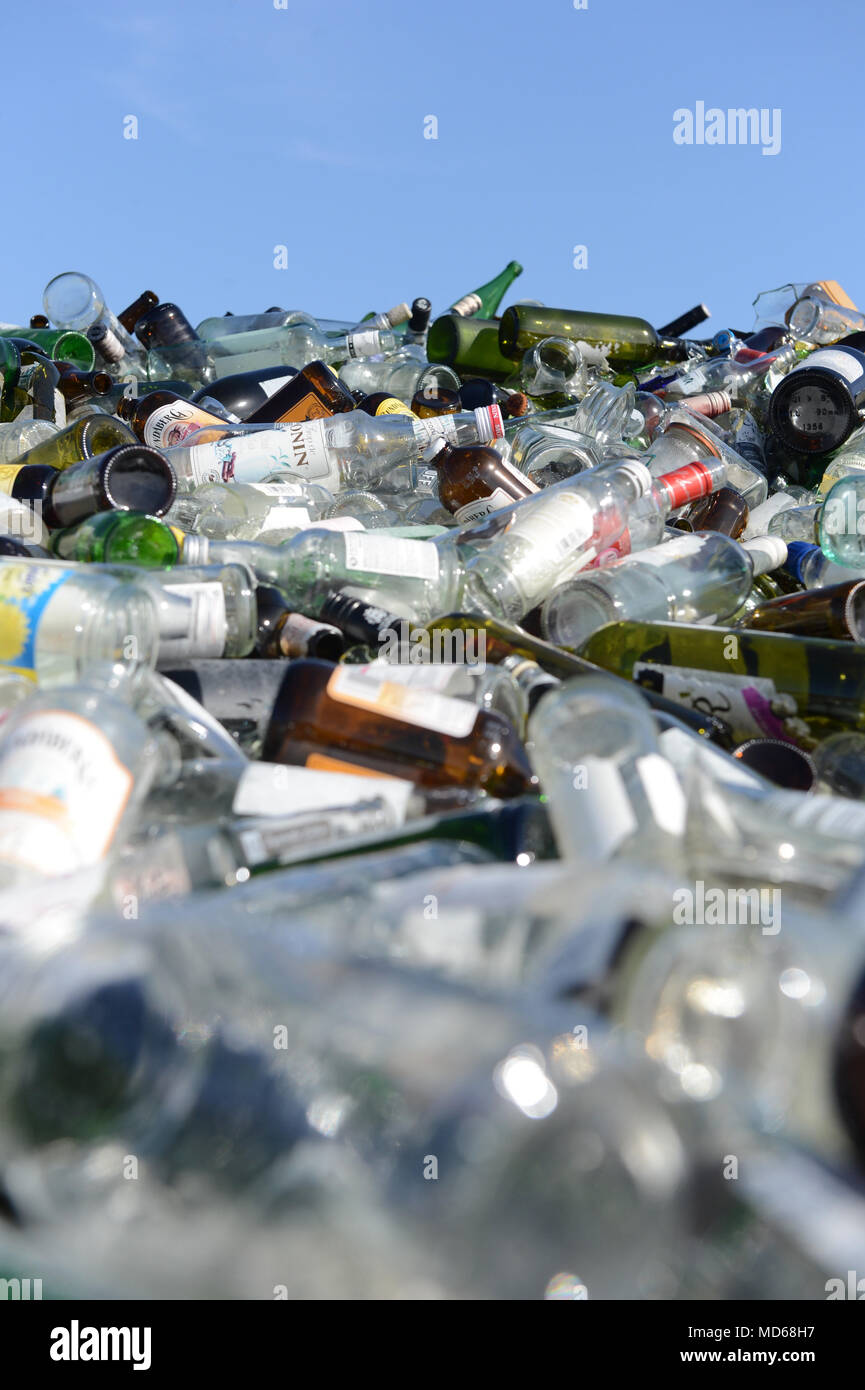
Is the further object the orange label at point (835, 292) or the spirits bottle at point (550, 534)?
the orange label at point (835, 292)

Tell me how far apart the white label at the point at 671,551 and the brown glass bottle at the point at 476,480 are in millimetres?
418

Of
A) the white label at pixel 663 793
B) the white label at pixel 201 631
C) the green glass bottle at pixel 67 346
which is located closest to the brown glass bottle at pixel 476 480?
the white label at pixel 201 631

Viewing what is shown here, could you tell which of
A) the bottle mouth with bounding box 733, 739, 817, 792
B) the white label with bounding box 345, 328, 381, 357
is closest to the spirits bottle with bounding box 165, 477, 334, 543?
the bottle mouth with bounding box 733, 739, 817, 792

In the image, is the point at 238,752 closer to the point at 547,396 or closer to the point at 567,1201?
the point at 567,1201

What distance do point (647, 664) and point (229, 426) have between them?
1639 millimetres

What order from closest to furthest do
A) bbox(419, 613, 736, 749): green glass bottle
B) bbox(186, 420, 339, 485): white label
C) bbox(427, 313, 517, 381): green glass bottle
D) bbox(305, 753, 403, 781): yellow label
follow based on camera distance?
bbox(305, 753, 403, 781): yellow label → bbox(419, 613, 736, 749): green glass bottle → bbox(186, 420, 339, 485): white label → bbox(427, 313, 517, 381): green glass bottle

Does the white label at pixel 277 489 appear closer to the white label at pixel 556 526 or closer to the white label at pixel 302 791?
the white label at pixel 556 526

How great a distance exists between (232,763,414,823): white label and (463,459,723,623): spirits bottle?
81 centimetres

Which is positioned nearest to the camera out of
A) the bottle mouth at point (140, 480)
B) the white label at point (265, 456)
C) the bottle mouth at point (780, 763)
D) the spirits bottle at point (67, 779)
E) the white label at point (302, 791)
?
the spirits bottle at point (67, 779)

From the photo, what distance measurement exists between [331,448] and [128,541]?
3.34 feet

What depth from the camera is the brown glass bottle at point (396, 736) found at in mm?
1445

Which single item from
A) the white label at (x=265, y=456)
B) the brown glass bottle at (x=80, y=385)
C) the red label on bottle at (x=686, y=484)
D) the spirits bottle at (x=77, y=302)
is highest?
the spirits bottle at (x=77, y=302)

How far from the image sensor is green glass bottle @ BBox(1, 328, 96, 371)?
4.62 m

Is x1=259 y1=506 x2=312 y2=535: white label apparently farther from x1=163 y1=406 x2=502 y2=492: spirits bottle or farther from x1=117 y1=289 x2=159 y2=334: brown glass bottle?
x1=117 y1=289 x2=159 y2=334: brown glass bottle
